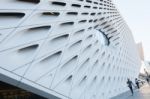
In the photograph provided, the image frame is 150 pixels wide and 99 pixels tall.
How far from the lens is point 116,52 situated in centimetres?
3119

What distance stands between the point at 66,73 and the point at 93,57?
21.2ft

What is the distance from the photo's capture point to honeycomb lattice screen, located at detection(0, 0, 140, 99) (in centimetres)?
1233

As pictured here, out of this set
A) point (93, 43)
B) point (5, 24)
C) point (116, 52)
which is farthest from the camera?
point (116, 52)

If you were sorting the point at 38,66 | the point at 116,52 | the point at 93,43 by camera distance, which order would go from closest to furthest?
the point at 38,66 < the point at 93,43 < the point at 116,52

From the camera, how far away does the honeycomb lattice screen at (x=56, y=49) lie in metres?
12.3

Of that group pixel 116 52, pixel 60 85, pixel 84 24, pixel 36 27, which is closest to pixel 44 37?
pixel 36 27

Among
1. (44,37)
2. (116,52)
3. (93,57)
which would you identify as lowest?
(116,52)

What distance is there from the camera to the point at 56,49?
16.0m

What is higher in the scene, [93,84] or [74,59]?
[74,59]

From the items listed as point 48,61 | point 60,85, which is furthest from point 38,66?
point 60,85

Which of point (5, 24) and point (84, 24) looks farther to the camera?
point (84, 24)

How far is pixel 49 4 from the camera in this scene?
55.5 ft

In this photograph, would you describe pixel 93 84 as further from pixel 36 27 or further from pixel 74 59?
pixel 36 27

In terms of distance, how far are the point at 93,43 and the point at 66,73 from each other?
7.35 meters
